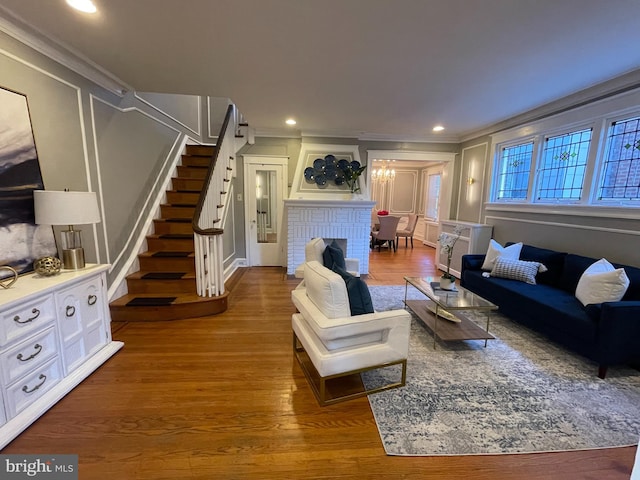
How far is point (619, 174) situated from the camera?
9.95 ft

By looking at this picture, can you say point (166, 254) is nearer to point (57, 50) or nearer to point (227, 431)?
point (57, 50)

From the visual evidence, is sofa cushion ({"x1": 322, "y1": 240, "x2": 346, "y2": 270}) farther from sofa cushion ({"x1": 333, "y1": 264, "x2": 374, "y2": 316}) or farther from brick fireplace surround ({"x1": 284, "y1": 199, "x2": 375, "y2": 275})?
brick fireplace surround ({"x1": 284, "y1": 199, "x2": 375, "y2": 275})

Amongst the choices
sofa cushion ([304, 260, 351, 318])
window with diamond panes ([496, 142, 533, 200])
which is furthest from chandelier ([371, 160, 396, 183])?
sofa cushion ([304, 260, 351, 318])

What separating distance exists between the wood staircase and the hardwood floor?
0.63 meters

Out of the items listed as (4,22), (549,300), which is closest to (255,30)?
(4,22)

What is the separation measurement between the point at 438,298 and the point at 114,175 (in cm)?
380

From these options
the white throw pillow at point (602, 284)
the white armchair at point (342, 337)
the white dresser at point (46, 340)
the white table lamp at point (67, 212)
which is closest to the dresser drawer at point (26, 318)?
the white dresser at point (46, 340)

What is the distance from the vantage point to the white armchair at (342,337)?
5.98ft

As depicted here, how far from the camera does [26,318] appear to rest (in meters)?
1.69

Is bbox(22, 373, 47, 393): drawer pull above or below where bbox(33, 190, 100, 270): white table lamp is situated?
below

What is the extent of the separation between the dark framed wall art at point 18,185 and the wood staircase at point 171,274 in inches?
45.9

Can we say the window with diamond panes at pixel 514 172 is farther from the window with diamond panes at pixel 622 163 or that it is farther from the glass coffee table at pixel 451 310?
the glass coffee table at pixel 451 310

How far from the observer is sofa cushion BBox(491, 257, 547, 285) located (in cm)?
327

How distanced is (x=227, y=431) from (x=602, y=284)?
321cm
